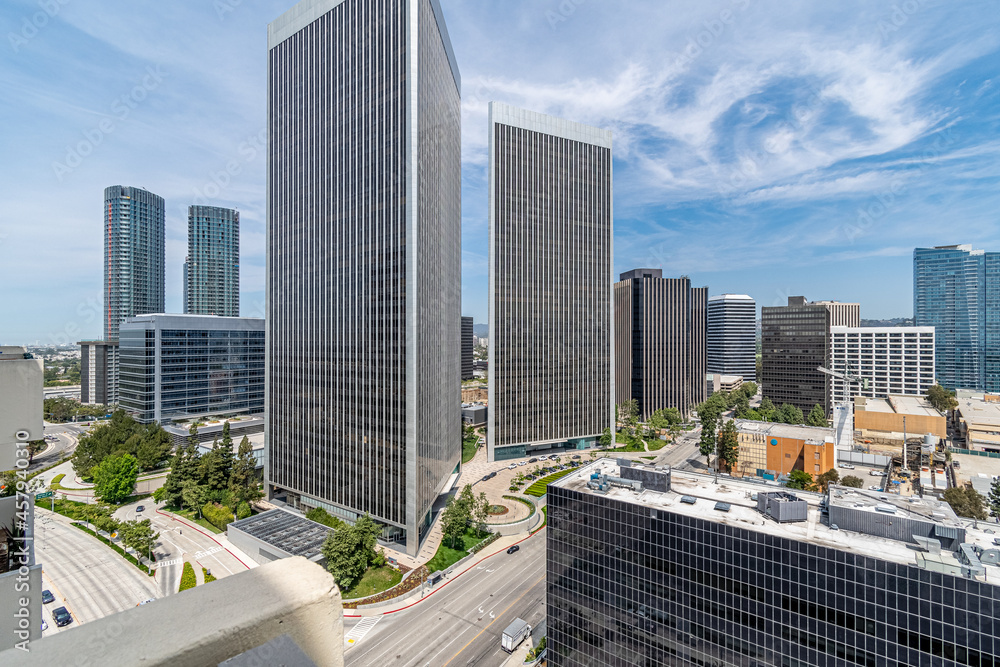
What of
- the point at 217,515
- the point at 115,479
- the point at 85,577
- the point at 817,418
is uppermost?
the point at 115,479

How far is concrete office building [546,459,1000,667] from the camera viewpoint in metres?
20.6

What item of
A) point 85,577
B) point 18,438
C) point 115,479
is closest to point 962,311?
point 18,438

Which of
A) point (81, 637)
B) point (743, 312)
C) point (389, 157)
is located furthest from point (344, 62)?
point (743, 312)

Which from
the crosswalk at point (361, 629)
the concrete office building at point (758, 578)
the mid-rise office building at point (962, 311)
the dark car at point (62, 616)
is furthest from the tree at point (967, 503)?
the mid-rise office building at point (962, 311)

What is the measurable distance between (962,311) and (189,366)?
767 ft

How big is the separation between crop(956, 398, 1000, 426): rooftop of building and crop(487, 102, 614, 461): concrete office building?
66.1 metres

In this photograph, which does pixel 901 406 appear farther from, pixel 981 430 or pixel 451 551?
pixel 451 551

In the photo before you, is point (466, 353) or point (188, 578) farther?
point (466, 353)

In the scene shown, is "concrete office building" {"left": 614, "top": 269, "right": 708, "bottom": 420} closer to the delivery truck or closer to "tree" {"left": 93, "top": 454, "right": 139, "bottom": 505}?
the delivery truck

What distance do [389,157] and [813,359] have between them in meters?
120

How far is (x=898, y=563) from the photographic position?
20938 mm

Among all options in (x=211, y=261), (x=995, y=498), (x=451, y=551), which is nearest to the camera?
(x=451, y=551)

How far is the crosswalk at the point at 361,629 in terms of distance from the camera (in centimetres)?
3450

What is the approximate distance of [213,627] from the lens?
10.00ft
